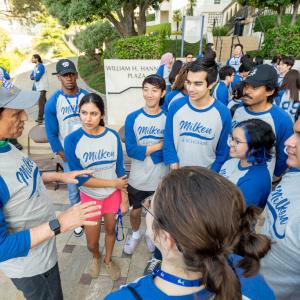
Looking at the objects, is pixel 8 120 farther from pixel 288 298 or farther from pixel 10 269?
pixel 288 298

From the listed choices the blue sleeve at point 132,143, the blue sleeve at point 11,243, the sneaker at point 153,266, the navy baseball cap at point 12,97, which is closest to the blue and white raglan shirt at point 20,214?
the blue sleeve at point 11,243

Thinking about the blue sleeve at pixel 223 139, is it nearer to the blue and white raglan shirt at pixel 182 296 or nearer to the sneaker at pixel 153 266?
the sneaker at pixel 153 266

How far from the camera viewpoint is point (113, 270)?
281cm

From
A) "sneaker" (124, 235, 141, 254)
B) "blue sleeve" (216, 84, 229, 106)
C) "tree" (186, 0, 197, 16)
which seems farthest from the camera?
"tree" (186, 0, 197, 16)

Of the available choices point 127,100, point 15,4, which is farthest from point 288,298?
point 15,4

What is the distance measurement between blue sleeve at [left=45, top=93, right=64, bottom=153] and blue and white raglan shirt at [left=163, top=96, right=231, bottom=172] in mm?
1562

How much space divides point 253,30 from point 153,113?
17.4 meters

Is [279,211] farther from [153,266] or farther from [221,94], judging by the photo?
[221,94]

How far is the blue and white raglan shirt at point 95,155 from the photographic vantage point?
2.43 m

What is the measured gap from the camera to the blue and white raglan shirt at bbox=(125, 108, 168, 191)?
2.75 metres

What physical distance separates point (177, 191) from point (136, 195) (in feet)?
6.93

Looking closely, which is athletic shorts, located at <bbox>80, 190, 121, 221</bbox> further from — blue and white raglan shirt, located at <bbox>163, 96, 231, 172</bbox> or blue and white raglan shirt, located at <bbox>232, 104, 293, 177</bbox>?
blue and white raglan shirt, located at <bbox>232, 104, 293, 177</bbox>

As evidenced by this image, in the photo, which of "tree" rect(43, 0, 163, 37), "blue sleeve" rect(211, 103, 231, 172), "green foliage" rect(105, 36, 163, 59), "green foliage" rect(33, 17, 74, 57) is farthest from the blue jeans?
"green foliage" rect(33, 17, 74, 57)

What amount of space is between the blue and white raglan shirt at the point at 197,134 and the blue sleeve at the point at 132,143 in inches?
10.0
